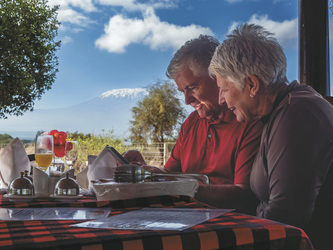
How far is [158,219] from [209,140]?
1415mm

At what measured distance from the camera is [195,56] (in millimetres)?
2402

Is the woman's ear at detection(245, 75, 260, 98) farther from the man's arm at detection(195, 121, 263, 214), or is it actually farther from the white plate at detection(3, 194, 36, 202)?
the white plate at detection(3, 194, 36, 202)

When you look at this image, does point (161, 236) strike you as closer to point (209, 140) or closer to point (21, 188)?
point (21, 188)

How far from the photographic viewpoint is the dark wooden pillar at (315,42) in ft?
7.66

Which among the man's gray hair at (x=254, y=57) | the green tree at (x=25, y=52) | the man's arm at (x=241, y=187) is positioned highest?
the green tree at (x=25, y=52)

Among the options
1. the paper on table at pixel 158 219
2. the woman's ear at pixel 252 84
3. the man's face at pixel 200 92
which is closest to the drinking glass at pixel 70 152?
the man's face at pixel 200 92

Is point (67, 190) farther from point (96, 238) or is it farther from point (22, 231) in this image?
→ point (96, 238)

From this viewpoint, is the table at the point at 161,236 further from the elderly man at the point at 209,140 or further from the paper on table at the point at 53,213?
the elderly man at the point at 209,140

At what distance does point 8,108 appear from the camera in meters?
12.0

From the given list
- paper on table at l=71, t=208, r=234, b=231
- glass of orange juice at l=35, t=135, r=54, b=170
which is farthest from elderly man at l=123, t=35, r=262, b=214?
paper on table at l=71, t=208, r=234, b=231

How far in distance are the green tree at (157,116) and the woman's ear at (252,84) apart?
167 cm

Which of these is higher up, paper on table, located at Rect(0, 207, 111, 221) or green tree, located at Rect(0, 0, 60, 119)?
green tree, located at Rect(0, 0, 60, 119)

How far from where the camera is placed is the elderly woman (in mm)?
1720

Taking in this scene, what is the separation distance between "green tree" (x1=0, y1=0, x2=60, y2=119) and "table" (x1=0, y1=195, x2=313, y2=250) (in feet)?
38.2
